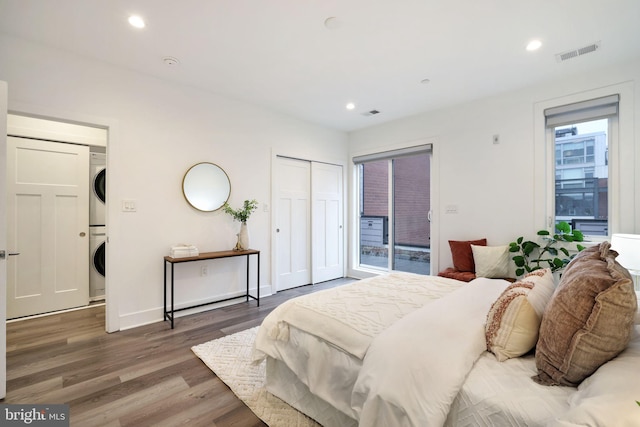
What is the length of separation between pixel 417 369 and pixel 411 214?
369 cm

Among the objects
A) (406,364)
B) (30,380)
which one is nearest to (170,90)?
(30,380)

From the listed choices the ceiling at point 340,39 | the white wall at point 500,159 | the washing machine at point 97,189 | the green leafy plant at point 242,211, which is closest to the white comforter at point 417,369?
the ceiling at point 340,39

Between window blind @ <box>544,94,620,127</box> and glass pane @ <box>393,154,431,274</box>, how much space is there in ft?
5.00

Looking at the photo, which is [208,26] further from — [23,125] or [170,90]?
[23,125]

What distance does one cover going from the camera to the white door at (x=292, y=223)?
4387mm

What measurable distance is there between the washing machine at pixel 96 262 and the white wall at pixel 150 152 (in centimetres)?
117

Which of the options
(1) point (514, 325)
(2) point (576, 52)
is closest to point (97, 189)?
(1) point (514, 325)

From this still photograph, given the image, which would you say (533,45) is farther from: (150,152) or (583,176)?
(150,152)

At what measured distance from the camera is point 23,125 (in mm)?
3291

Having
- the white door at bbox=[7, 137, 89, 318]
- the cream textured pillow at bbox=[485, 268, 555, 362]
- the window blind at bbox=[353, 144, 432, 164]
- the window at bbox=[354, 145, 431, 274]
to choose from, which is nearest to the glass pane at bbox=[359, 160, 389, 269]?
the window at bbox=[354, 145, 431, 274]

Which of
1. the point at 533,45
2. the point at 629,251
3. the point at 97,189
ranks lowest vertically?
the point at 629,251

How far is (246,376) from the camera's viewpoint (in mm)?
2182

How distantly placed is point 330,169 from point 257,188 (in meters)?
1.49

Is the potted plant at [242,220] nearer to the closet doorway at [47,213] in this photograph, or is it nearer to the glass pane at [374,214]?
the closet doorway at [47,213]
